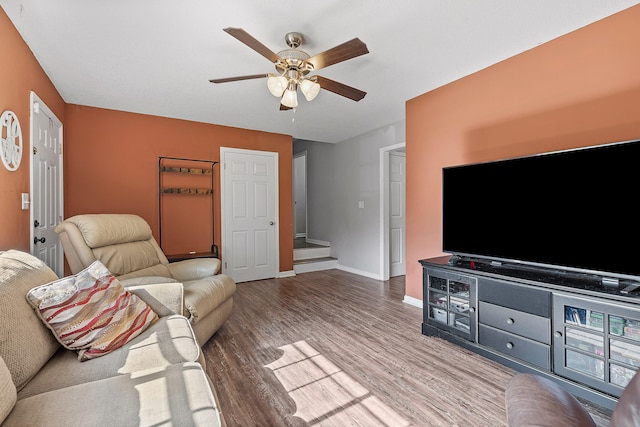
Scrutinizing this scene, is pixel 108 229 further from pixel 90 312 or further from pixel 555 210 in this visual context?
pixel 555 210

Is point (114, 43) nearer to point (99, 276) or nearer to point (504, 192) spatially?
point (99, 276)

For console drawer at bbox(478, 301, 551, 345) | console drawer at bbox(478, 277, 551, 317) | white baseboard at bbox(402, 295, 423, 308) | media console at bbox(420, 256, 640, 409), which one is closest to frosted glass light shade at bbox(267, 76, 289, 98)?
media console at bbox(420, 256, 640, 409)

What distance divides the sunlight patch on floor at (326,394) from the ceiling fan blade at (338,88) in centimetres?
211

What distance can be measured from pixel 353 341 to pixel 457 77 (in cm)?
268

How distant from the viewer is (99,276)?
5.58ft

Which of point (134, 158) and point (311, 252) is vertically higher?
point (134, 158)

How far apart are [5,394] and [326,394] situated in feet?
4.85

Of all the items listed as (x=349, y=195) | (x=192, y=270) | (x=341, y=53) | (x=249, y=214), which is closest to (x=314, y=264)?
(x=349, y=195)

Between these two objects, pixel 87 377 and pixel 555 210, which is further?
pixel 555 210

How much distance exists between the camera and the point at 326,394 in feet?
6.04

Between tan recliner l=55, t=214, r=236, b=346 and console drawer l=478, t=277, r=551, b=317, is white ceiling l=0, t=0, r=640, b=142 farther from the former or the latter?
console drawer l=478, t=277, r=551, b=317

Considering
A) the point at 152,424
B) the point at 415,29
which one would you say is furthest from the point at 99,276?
the point at 415,29

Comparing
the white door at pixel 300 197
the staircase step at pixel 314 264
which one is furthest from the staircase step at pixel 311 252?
the white door at pixel 300 197

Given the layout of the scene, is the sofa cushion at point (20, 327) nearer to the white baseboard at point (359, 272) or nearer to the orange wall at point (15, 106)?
the orange wall at point (15, 106)
